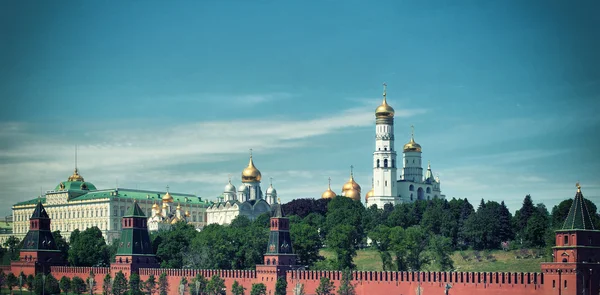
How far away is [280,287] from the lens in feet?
336

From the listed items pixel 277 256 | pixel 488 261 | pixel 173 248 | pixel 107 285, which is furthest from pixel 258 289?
pixel 488 261

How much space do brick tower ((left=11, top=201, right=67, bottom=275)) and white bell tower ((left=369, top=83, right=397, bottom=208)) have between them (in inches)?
2073

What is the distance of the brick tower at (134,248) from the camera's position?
380 feet

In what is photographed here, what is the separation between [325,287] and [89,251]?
134ft

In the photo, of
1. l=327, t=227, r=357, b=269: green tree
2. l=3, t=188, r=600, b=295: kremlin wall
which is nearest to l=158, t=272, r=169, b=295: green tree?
l=3, t=188, r=600, b=295: kremlin wall

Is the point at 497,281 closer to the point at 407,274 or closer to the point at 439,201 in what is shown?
the point at 407,274

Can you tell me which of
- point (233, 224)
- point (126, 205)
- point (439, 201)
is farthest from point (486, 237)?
point (126, 205)

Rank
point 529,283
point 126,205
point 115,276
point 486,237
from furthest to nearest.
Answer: point 126,205, point 486,237, point 115,276, point 529,283

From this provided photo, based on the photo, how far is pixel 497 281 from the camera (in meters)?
89.8

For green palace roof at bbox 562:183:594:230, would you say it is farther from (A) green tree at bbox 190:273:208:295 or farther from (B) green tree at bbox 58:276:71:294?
(B) green tree at bbox 58:276:71:294

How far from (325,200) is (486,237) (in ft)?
128

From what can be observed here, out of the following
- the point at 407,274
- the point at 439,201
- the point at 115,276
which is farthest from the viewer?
the point at 439,201

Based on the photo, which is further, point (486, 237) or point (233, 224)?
point (233, 224)

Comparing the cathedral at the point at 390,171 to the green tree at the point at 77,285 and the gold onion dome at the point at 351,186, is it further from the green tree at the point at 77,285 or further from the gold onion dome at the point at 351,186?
the green tree at the point at 77,285
